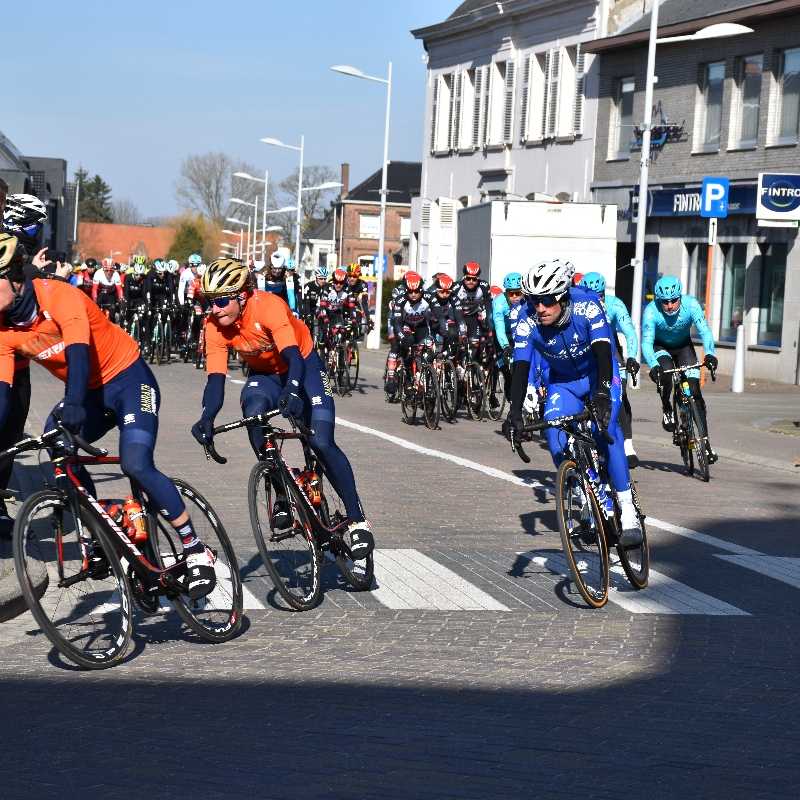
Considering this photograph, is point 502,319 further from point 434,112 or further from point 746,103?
point 434,112

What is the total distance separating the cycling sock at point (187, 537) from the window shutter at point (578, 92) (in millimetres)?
37381

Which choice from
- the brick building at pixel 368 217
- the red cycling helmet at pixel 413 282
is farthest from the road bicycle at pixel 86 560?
the brick building at pixel 368 217

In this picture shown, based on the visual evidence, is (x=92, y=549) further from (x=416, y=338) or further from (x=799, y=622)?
(x=416, y=338)

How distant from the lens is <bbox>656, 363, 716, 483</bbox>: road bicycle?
51.5 ft

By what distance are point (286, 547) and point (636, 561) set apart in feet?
7.18

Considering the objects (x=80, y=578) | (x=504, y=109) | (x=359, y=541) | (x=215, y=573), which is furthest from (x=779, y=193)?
(x=80, y=578)

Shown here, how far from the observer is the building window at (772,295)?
1356 inches

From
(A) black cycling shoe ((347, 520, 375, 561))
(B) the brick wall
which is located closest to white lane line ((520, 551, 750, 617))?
(A) black cycling shoe ((347, 520, 375, 561))

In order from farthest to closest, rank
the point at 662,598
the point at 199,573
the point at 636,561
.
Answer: the point at 636,561
the point at 662,598
the point at 199,573

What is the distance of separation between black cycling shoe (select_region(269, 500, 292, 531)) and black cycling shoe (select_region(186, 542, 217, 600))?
0.98m

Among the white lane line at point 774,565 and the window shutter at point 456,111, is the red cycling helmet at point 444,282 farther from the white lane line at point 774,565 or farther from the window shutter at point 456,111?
the window shutter at point 456,111

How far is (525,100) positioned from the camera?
4812 cm

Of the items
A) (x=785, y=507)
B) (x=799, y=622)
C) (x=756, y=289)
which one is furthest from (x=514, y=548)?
(x=756, y=289)

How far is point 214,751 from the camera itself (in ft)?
18.9
